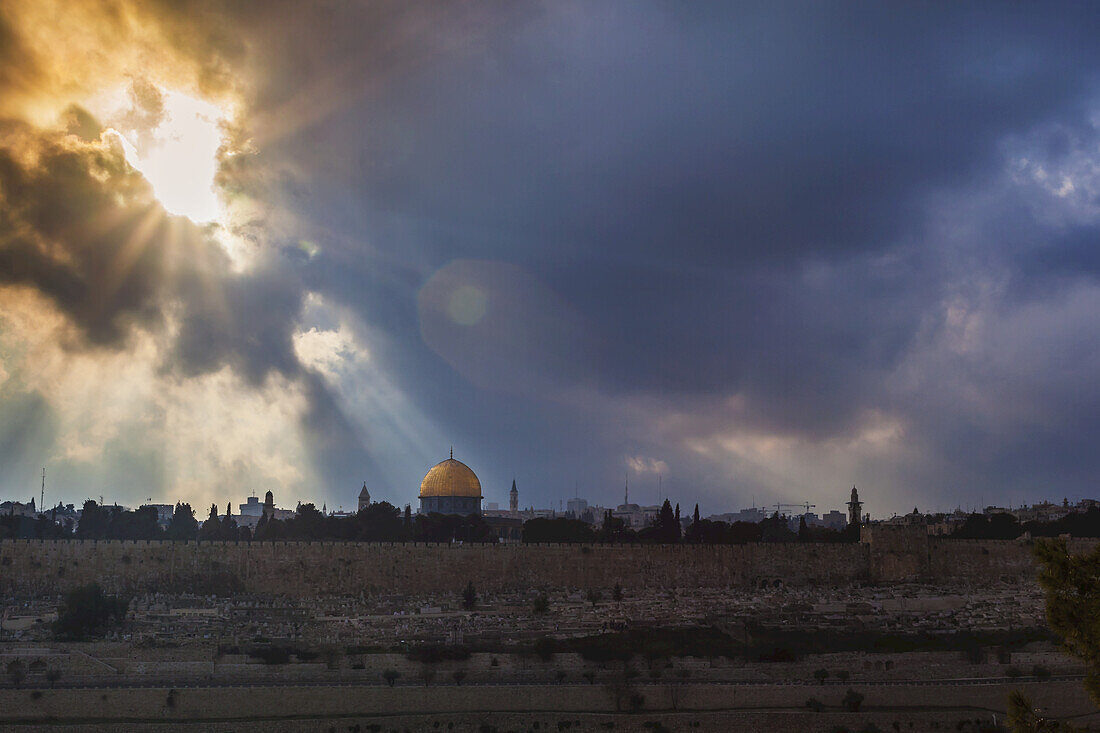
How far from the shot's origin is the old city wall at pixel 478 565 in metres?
33.2

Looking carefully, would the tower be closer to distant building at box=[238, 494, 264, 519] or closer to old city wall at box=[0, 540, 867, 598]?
old city wall at box=[0, 540, 867, 598]

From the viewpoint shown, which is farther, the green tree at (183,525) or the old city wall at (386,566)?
the green tree at (183,525)

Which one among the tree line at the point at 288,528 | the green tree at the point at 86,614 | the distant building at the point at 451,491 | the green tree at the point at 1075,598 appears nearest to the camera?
the green tree at the point at 1075,598

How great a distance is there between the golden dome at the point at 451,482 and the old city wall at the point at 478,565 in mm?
19749

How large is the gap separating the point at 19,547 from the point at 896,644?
2881cm

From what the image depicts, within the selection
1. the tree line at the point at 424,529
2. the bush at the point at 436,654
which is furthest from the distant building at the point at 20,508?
the bush at the point at 436,654

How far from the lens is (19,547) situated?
32.9m

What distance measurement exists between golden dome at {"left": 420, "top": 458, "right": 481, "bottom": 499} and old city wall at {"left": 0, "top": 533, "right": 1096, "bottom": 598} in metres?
19.7

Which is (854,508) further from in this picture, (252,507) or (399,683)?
(252,507)

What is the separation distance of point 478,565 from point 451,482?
20575 millimetres

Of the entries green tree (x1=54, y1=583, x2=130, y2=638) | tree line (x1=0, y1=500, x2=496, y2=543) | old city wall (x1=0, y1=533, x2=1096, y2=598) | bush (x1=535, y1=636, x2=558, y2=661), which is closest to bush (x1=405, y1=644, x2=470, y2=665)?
bush (x1=535, y1=636, x2=558, y2=661)

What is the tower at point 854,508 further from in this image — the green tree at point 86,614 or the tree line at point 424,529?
the green tree at point 86,614

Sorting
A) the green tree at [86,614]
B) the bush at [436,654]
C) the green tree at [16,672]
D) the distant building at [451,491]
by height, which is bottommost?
the green tree at [16,672]

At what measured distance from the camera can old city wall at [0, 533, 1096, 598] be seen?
3319cm
